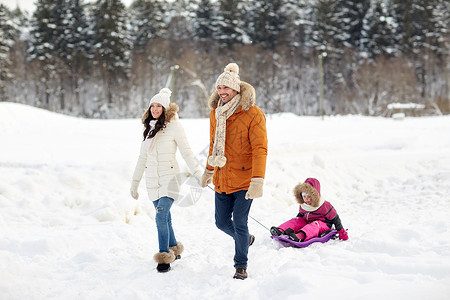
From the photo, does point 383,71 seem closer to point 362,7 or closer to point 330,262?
point 362,7

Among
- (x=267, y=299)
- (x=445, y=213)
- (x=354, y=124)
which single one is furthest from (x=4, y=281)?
(x=354, y=124)

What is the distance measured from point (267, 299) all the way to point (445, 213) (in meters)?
3.94

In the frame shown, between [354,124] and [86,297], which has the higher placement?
[354,124]

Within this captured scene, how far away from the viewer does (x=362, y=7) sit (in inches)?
1710

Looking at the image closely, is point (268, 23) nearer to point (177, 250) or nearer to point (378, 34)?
point (378, 34)

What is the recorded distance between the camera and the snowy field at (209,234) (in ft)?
10.7

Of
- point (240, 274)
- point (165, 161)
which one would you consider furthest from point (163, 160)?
point (240, 274)

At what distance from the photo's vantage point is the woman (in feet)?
13.1

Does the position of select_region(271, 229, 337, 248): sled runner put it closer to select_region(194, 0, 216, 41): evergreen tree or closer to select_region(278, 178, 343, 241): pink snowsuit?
select_region(278, 178, 343, 241): pink snowsuit

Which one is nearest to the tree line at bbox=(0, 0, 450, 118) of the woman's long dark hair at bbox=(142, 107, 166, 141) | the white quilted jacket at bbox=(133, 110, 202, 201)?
the woman's long dark hair at bbox=(142, 107, 166, 141)

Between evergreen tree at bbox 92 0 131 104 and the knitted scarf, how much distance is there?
36.7 meters

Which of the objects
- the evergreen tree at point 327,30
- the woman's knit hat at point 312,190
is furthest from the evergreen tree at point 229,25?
the woman's knit hat at point 312,190

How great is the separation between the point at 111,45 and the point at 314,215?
36.6 m

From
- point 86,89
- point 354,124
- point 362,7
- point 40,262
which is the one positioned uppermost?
point 362,7
